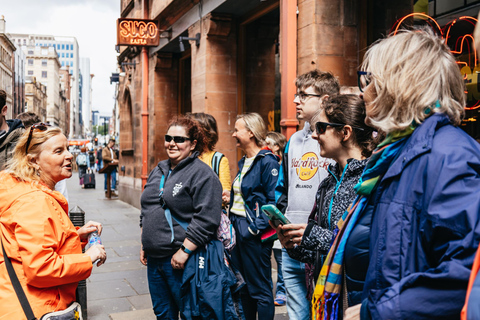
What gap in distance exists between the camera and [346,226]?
1852 mm

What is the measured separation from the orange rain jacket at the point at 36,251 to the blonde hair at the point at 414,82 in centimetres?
158

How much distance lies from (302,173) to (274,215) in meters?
1.07

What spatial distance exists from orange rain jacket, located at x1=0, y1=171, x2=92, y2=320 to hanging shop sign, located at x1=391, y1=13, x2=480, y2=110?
3.50 m

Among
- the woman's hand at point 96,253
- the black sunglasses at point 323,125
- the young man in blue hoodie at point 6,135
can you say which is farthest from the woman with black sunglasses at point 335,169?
the young man in blue hoodie at point 6,135

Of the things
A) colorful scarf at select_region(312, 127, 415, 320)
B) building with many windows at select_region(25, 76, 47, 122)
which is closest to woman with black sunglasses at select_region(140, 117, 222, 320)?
colorful scarf at select_region(312, 127, 415, 320)

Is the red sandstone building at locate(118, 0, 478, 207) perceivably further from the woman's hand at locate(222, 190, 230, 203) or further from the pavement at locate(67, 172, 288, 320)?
the pavement at locate(67, 172, 288, 320)

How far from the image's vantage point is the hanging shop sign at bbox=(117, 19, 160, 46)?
38.9 feet

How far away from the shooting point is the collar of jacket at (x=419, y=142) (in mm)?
1511

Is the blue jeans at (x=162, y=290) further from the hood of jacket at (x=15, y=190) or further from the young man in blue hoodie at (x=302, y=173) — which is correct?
the hood of jacket at (x=15, y=190)

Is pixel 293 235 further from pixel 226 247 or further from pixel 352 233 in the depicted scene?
pixel 226 247

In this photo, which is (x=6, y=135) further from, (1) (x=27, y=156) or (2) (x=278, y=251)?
(2) (x=278, y=251)

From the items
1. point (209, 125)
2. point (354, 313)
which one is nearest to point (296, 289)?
point (209, 125)

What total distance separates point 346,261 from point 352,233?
120 mm

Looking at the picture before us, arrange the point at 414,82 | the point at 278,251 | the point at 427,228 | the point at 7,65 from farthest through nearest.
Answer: the point at 7,65, the point at 278,251, the point at 414,82, the point at 427,228
